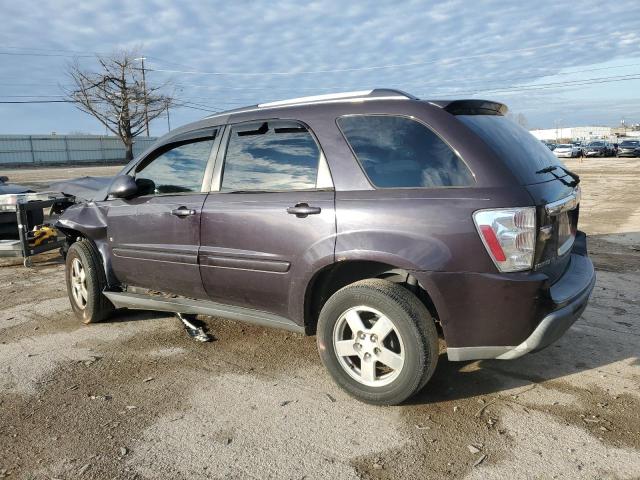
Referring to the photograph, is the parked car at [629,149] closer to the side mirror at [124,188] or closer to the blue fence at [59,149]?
the blue fence at [59,149]

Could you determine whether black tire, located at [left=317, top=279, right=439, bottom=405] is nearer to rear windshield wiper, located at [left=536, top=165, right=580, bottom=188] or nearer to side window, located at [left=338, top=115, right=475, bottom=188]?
side window, located at [left=338, top=115, right=475, bottom=188]

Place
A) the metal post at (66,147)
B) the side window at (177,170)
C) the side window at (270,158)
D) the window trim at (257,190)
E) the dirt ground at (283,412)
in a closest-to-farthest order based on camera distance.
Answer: the dirt ground at (283,412) → the window trim at (257,190) → the side window at (270,158) → the side window at (177,170) → the metal post at (66,147)

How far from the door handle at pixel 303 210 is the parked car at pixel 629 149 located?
4662 cm

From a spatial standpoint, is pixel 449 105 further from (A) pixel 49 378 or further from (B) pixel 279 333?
(A) pixel 49 378

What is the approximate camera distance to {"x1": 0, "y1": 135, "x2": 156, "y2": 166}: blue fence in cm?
4409

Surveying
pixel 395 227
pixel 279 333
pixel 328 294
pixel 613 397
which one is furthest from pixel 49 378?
pixel 613 397

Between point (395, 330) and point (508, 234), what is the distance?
2.71 ft

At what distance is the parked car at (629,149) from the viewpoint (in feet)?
138

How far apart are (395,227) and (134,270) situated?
245 centimetres

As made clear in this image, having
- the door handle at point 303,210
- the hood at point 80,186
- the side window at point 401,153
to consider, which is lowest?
the door handle at point 303,210

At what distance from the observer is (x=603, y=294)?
5254 millimetres

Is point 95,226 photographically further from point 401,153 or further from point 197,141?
point 401,153

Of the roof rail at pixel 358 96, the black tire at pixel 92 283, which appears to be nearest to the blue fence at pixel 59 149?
the black tire at pixel 92 283

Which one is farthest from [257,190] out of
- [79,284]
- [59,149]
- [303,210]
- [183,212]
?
[59,149]
